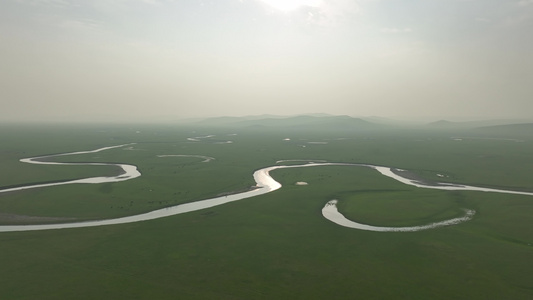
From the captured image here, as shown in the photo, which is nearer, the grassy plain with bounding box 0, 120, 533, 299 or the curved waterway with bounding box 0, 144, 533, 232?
the grassy plain with bounding box 0, 120, 533, 299

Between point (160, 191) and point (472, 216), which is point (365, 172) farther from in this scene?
point (160, 191)

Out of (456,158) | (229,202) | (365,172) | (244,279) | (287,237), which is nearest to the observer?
(244,279)

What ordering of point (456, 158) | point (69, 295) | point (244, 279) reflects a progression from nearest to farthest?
point (69, 295) < point (244, 279) < point (456, 158)

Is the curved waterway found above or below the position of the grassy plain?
below

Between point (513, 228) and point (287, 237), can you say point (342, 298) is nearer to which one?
point (287, 237)

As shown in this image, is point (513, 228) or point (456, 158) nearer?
point (513, 228)

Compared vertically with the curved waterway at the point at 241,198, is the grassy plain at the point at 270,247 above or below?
above

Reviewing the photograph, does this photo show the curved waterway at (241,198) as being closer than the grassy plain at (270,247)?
No

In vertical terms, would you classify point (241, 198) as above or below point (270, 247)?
below

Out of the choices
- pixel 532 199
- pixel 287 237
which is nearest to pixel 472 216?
pixel 532 199

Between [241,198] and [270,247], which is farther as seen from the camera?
[241,198]

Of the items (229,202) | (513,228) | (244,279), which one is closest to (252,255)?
(244,279)
